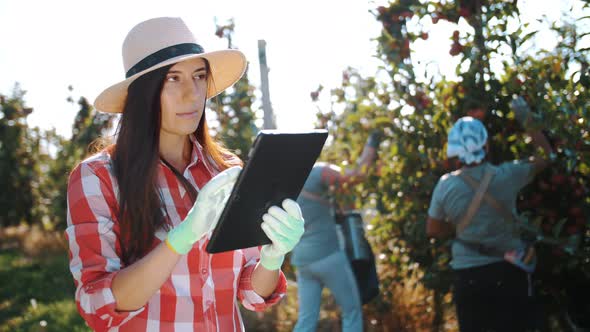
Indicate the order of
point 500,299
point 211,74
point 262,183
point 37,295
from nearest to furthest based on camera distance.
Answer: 1. point 262,183
2. point 211,74
3. point 500,299
4. point 37,295

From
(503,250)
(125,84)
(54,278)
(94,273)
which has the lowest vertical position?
(54,278)

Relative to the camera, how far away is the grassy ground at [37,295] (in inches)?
239

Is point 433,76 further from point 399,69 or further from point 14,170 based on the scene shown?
point 14,170

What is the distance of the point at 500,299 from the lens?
3270mm

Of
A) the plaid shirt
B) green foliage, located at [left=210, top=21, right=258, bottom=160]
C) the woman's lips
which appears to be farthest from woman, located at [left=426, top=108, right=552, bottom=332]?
green foliage, located at [left=210, top=21, right=258, bottom=160]

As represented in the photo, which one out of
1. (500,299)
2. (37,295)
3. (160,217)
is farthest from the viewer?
(37,295)

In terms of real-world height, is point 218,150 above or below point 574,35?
below

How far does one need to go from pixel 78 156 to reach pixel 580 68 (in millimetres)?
10663

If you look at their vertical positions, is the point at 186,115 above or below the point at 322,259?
above

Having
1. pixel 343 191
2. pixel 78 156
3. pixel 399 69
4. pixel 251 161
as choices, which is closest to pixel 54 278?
pixel 78 156

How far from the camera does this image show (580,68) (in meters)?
3.00

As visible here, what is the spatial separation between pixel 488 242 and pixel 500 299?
280 millimetres

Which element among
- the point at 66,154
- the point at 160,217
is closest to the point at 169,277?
the point at 160,217

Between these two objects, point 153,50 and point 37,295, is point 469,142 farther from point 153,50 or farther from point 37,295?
point 37,295
